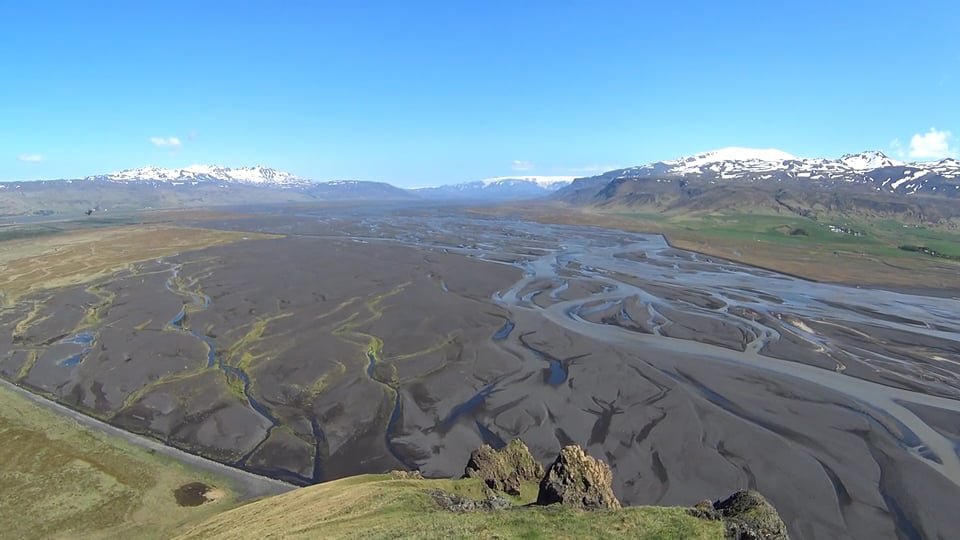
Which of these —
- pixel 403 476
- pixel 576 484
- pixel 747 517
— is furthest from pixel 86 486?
pixel 747 517

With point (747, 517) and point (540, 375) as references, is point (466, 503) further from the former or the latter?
point (540, 375)

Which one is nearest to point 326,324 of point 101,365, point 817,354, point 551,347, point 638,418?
point 101,365

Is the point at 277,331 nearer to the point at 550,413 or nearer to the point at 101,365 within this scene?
the point at 101,365

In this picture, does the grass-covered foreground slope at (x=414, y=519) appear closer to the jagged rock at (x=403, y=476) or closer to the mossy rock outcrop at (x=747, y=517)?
the mossy rock outcrop at (x=747, y=517)

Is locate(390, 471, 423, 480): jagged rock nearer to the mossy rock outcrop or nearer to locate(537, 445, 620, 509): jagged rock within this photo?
locate(537, 445, 620, 509): jagged rock

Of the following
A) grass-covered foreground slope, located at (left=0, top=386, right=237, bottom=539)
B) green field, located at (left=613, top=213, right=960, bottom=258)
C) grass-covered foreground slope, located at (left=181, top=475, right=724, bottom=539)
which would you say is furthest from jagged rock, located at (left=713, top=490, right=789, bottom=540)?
green field, located at (left=613, top=213, right=960, bottom=258)

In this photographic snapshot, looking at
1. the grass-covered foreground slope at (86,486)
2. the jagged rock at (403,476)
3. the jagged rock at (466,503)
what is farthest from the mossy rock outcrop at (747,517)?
the grass-covered foreground slope at (86,486)
